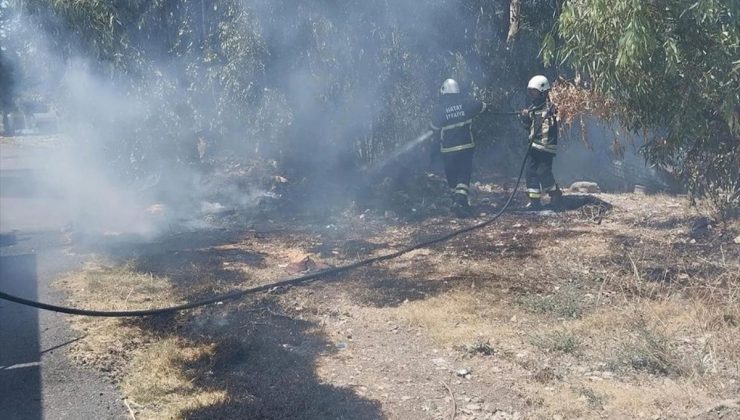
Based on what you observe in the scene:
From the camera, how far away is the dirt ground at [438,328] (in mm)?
3496

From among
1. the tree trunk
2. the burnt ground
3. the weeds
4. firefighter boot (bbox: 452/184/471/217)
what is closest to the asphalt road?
the burnt ground

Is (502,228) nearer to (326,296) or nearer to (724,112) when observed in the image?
(326,296)

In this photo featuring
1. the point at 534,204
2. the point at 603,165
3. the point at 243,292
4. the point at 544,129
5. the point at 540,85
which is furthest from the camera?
the point at 603,165

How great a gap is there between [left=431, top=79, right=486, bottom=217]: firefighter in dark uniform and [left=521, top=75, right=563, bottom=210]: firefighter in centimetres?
79

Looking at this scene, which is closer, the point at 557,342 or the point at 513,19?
the point at 557,342

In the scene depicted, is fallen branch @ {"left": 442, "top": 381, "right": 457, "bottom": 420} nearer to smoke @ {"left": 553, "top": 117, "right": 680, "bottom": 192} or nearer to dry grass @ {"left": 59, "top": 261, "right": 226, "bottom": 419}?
dry grass @ {"left": 59, "top": 261, "right": 226, "bottom": 419}

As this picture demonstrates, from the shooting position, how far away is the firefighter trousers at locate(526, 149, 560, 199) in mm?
8117

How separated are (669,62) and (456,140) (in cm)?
452

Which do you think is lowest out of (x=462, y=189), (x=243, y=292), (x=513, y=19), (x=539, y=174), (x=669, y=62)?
(x=243, y=292)

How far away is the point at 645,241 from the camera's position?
6574mm

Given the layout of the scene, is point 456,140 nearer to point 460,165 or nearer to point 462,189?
point 460,165

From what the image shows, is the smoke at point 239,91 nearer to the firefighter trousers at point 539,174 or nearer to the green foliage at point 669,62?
the firefighter trousers at point 539,174

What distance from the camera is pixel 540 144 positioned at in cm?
798

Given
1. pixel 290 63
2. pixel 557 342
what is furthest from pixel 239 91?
pixel 557 342
